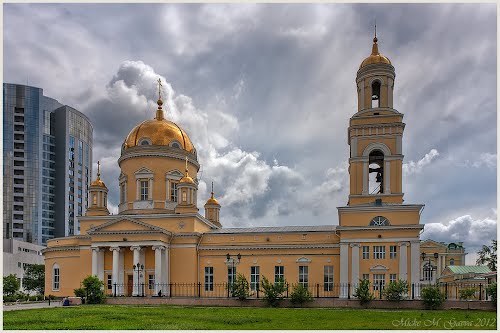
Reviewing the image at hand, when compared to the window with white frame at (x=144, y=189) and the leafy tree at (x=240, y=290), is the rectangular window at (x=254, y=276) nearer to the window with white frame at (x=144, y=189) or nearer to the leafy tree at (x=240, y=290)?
the leafy tree at (x=240, y=290)

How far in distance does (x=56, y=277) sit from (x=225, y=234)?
1723cm

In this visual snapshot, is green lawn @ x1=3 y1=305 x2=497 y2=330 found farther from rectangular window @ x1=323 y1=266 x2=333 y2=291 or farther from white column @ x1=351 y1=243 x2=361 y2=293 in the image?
rectangular window @ x1=323 y1=266 x2=333 y2=291

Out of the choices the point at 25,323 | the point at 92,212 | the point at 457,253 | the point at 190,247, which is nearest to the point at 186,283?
the point at 190,247

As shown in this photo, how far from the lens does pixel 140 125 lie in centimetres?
5281

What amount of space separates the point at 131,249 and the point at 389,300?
72.7ft

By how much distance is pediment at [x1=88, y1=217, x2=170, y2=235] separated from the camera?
150ft

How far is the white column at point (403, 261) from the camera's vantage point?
40750mm

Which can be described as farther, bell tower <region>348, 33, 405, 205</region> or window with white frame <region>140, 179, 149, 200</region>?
window with white frame <region>140, 179, 149, 200</region>

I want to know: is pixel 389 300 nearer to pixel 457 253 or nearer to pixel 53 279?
pixel 53 279

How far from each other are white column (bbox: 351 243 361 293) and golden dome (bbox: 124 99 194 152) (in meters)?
19.8

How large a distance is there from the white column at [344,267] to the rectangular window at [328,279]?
2074mm

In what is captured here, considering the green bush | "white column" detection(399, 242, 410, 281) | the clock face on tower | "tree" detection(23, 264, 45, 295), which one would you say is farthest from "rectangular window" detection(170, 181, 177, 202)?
"tree" detection(23, 264, 45, 295)

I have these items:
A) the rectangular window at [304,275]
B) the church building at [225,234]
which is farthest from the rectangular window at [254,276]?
the rectangular window at [304,275]

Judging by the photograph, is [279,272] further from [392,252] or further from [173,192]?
[173,192]
